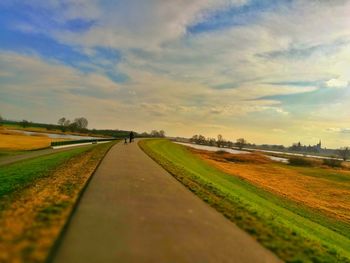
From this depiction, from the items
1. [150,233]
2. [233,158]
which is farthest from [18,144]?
[150,233]

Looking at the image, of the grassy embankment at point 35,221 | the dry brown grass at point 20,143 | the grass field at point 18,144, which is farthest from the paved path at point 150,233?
the dry brown grass at point 20,143

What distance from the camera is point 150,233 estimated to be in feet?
21.0

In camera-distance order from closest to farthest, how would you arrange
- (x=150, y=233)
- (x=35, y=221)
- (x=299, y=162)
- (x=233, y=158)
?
(x=150, y=233) → (x=35, y=221) → (x=233, y=158) → (x=299, y=162)

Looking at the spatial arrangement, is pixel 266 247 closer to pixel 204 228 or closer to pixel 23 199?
pixel 204 228

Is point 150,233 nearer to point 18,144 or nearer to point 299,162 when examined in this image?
point 18,144

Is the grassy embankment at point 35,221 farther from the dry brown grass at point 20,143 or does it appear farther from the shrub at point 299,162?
the shrub at point 299,162

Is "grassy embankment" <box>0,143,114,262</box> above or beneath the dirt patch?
above

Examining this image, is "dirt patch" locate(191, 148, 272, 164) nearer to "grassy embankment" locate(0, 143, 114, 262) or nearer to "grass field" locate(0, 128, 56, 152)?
"grass field" locate(0, 128, 56, 152)

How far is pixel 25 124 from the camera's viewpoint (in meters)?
160

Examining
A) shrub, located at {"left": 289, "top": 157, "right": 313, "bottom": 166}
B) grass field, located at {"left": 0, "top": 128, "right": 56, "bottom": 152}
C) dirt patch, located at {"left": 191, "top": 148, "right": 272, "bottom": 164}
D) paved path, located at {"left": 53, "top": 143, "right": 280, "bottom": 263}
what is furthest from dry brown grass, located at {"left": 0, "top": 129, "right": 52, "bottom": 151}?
shrub, located at {"left": 289, "top": 157, "right": 313, "bottom": 166}

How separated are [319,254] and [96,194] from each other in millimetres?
5964

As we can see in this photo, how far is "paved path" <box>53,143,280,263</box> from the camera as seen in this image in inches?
209

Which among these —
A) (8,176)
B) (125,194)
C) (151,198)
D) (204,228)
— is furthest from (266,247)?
(8,176)

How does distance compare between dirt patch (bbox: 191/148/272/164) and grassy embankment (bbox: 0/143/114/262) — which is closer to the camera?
grassy embankment (bbox: 0/143/114/262)
